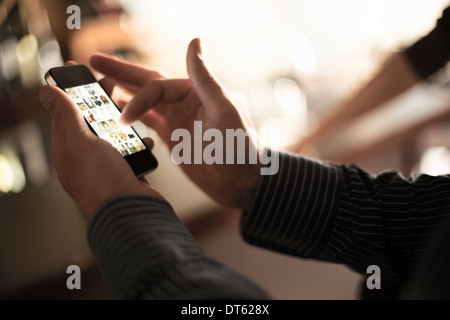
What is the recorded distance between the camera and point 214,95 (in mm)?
575

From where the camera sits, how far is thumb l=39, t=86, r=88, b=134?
475 mm

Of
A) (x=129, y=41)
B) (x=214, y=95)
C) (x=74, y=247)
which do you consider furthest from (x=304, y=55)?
(x=214, y=95)

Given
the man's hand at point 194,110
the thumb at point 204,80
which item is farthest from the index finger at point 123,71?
the thumb at point 204,80

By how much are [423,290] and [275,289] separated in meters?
1.07

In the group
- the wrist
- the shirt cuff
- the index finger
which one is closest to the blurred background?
the index finger

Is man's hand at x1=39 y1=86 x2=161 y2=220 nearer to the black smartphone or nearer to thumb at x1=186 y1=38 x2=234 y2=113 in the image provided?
the black smartphone

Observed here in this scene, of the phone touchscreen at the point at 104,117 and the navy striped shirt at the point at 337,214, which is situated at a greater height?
the phone touchscreen at the point at 104,117

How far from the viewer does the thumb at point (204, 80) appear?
1.81ft

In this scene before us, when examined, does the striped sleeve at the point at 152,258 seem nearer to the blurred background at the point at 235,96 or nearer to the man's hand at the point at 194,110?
the man's hand at the point at 194,110

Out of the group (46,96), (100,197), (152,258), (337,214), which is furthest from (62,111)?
(337,214)

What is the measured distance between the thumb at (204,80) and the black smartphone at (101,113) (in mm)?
122
